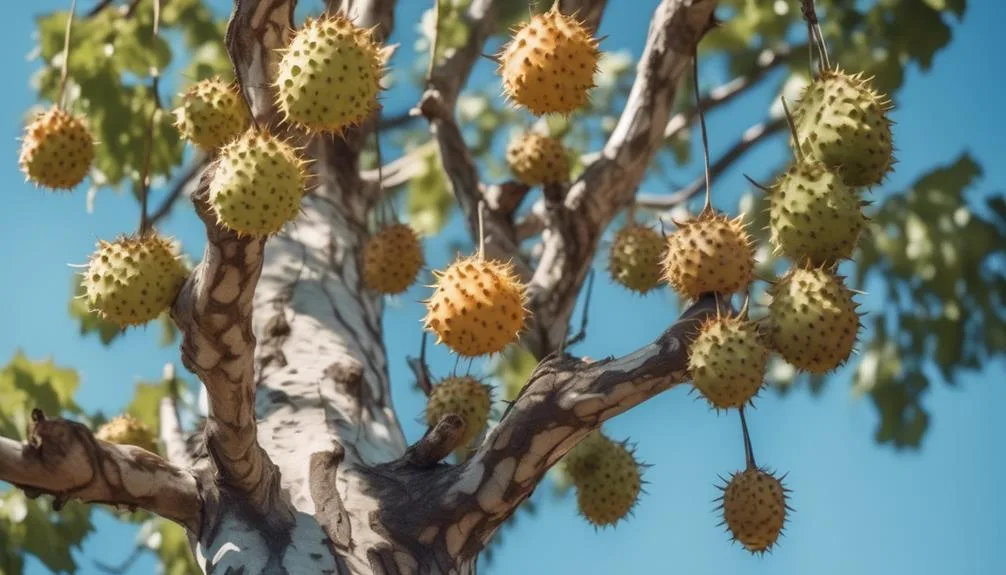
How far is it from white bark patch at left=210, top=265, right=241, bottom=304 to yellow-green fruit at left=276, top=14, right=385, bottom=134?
31 centimetres

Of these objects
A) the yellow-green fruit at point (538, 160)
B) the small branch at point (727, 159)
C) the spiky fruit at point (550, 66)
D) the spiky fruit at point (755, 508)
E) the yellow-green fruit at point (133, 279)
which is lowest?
the spiky fruit at point (755, 508)

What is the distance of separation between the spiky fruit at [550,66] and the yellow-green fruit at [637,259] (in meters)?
0.93

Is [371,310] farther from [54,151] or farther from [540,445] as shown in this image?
[540,445]

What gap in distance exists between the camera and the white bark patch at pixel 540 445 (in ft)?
9.21

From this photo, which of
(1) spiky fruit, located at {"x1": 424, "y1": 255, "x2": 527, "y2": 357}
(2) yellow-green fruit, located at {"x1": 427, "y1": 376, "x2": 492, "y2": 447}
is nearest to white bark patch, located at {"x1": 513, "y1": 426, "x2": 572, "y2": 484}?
(1) spiky fruit, located at {"x1": 424, "y1": 255, "x2": 527, "y2": 357}

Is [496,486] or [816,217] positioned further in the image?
[496,486]

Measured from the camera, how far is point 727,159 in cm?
601

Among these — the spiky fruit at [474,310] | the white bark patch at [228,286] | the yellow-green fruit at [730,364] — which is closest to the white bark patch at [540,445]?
the spiky fruit at [474,310]

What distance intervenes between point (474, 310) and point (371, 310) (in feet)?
5.63

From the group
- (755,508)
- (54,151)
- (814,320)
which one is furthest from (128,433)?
(814,320)

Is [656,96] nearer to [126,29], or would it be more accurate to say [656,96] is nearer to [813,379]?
[126,29]

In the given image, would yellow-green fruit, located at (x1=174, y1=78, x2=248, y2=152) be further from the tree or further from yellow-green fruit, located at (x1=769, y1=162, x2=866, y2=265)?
yellow-green fruit, located at (x1=769, y1=162, x2=866, y2=265)

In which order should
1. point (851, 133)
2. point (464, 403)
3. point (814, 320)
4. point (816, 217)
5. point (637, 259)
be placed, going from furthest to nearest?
point (637, 259) → point (464, 403) → point (851, 133) → point (816, 217) → point (814, 320)

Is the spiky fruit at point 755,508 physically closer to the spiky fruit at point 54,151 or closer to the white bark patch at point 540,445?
the white bark patch at point 540,445
